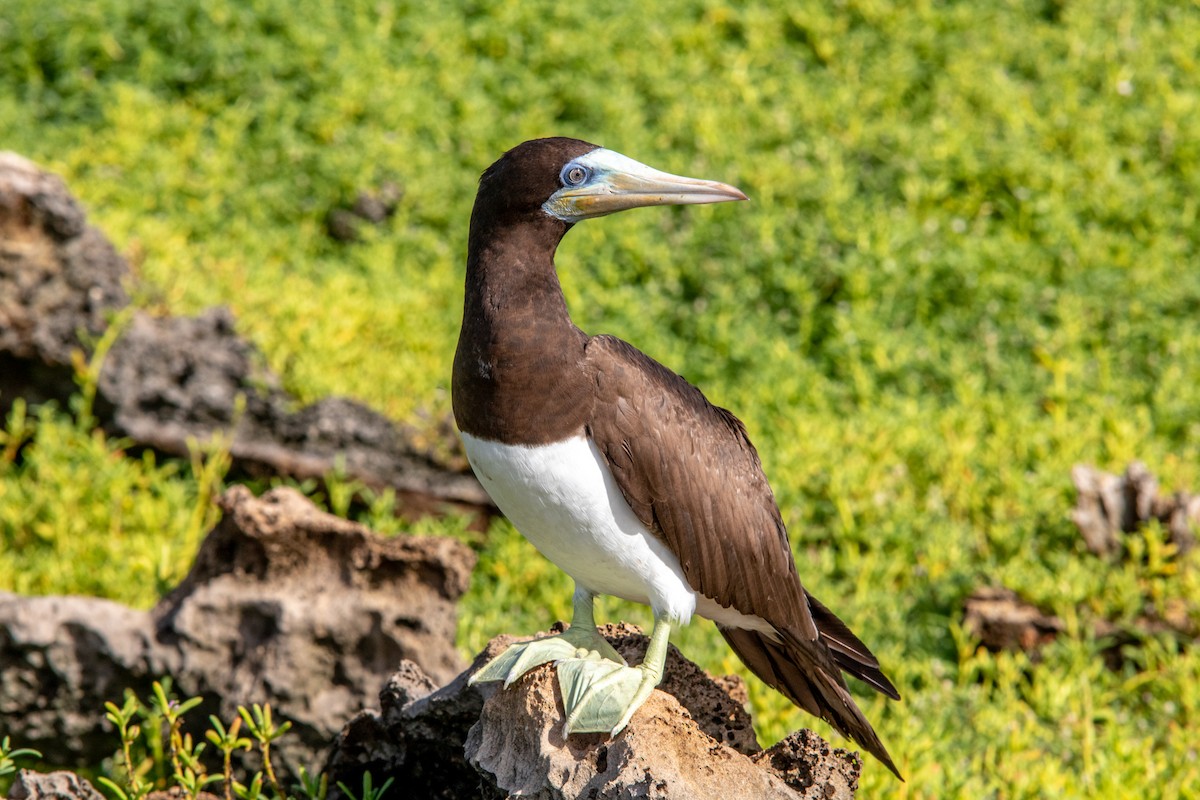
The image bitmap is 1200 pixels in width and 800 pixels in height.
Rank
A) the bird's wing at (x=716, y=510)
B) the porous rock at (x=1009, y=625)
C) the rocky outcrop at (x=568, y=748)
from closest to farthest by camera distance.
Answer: the rocky outcrop at (x=568, y=748) → the bird's wing at (x=716, y=510) → the porous rock at (x=1009, y=625)

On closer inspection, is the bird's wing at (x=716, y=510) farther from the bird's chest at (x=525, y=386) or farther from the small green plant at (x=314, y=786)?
the small green plant at (x=314, y=786)

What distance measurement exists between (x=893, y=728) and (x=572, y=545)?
1781 millimetres

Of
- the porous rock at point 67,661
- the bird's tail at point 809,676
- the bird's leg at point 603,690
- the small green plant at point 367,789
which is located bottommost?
the porous rock at point 67,661

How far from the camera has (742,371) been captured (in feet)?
21.4

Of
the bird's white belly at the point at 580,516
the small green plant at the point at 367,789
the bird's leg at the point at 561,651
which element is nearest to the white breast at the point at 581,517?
the bird's white belly at the point at 580,516

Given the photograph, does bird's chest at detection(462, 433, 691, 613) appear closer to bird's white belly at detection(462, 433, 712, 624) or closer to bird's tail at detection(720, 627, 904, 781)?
bird's white belly at detection(462, 433, 712, 624)

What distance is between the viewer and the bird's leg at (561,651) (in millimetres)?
3105

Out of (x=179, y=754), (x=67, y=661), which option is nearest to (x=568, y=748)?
(x=179, y=754)

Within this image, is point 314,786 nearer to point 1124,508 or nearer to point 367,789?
point 367,789

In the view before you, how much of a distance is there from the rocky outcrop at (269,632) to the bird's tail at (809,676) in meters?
1.02

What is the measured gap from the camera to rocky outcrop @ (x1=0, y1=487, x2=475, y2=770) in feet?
13.8

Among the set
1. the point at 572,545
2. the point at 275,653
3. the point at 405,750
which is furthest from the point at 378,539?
the point at 572,545

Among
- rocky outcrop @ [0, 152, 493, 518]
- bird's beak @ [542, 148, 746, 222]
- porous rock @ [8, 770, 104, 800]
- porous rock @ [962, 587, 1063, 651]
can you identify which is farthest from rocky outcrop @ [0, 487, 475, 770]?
porous rock @ [962, 587, 1063, 651]

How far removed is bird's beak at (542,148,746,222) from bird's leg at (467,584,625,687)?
99 cm
